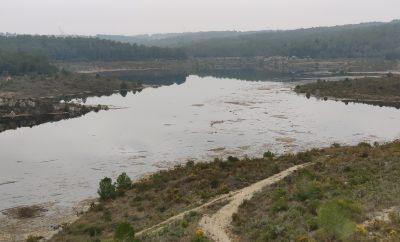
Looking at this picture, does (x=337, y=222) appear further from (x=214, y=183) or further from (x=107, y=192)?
(x=107, y=192)

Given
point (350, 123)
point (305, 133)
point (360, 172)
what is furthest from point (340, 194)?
point (350, 123)

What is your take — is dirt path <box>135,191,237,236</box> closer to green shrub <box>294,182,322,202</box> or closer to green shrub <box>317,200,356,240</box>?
green shrub <box>294,182,322,202</box>

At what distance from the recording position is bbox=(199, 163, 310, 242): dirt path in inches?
1138

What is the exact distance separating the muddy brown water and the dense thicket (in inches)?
2492

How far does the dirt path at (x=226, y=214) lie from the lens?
2890 centimetres

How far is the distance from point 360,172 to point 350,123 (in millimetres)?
51168

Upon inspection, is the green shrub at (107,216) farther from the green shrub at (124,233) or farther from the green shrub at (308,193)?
the green shrub at (308,193)

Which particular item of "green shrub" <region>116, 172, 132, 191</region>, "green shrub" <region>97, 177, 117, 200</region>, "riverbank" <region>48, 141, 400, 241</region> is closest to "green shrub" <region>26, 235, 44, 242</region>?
"riverbank" <region>48, 141, 400, 241</region>

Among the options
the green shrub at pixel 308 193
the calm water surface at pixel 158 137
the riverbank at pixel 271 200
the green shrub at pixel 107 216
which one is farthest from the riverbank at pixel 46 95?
the green shrub at pixel 308 193

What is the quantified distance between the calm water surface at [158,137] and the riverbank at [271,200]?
28.6 feet

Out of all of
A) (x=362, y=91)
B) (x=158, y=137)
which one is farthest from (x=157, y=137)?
(x=362, y=91)

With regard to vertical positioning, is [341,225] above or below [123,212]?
above

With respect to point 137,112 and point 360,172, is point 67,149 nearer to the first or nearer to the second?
point 137,112

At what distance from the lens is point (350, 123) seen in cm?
8806
